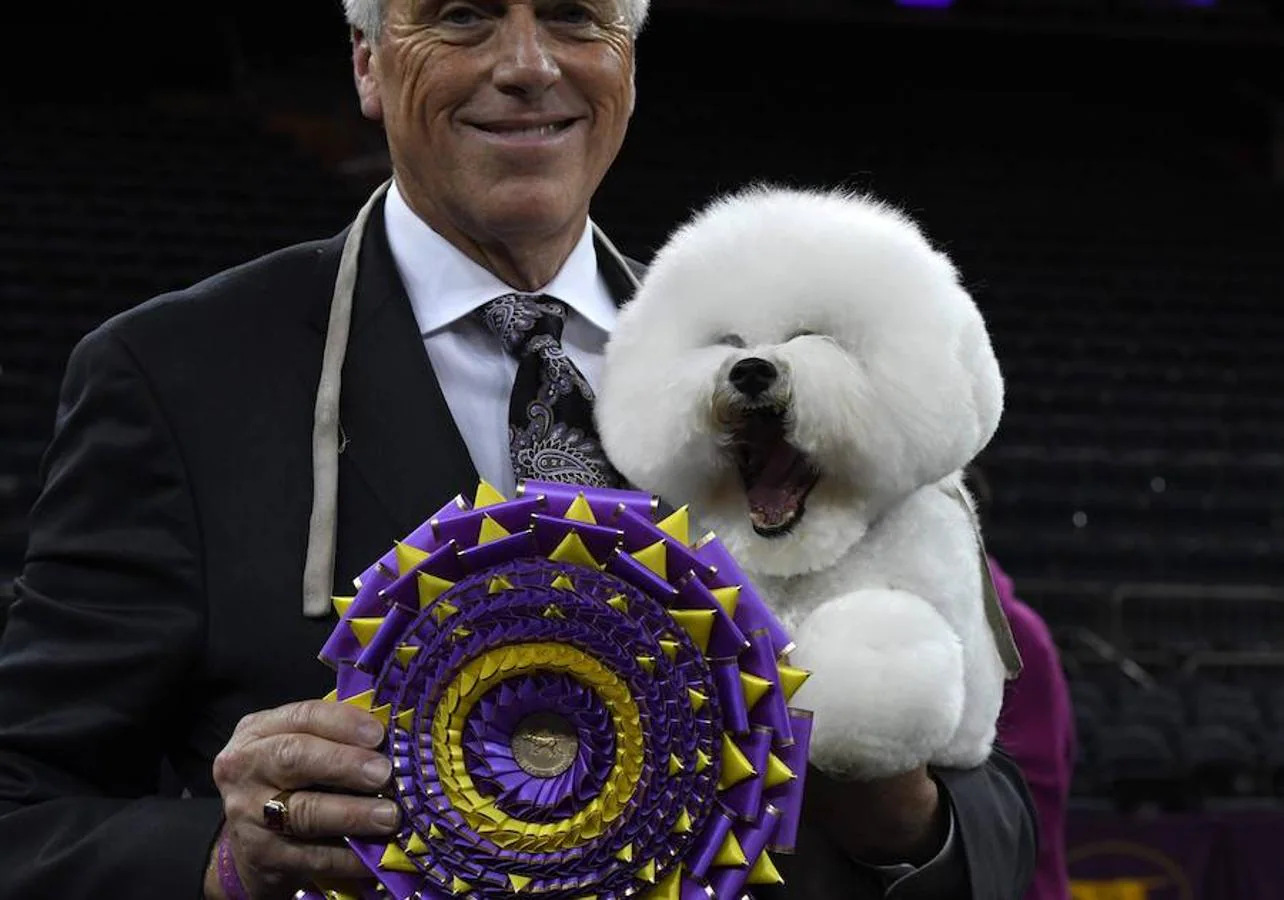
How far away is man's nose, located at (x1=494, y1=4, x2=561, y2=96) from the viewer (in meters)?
1.38

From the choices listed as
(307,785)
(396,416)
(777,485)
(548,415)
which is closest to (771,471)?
(777,485)

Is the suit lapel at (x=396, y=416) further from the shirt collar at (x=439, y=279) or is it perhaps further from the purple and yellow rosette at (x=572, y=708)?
the purple and yellow rosette at (x=572, y=708)

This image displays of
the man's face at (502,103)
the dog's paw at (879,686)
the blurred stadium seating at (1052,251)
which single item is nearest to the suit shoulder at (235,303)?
the man's face at (502,103)

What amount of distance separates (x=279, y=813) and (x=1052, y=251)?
10098 mm

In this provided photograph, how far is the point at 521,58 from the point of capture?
1.39 metres

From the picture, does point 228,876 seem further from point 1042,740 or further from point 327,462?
point 1042,740

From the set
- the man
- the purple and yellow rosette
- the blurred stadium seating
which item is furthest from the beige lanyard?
the blurred stadium seating

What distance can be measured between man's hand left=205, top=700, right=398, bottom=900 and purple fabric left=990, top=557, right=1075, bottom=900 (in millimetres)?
1488

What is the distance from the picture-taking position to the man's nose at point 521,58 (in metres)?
1.38

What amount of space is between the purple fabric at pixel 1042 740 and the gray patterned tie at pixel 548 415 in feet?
3.86

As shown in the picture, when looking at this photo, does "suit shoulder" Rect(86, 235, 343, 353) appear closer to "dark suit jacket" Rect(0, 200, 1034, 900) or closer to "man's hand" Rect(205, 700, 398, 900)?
"dark suit jacket" Rect(0, 200, 1034, 900)

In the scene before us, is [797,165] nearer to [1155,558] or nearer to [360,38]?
[1155,558]

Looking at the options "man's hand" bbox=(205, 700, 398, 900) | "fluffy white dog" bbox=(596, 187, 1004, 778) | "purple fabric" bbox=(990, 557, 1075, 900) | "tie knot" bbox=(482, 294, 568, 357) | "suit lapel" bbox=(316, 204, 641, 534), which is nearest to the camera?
"man's hand" bbox=(205, 700, 398, 900)

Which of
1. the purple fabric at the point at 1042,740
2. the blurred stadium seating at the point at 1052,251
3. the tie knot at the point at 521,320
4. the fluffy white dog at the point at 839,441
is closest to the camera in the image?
the fluffy white dog at the point at 839,441
